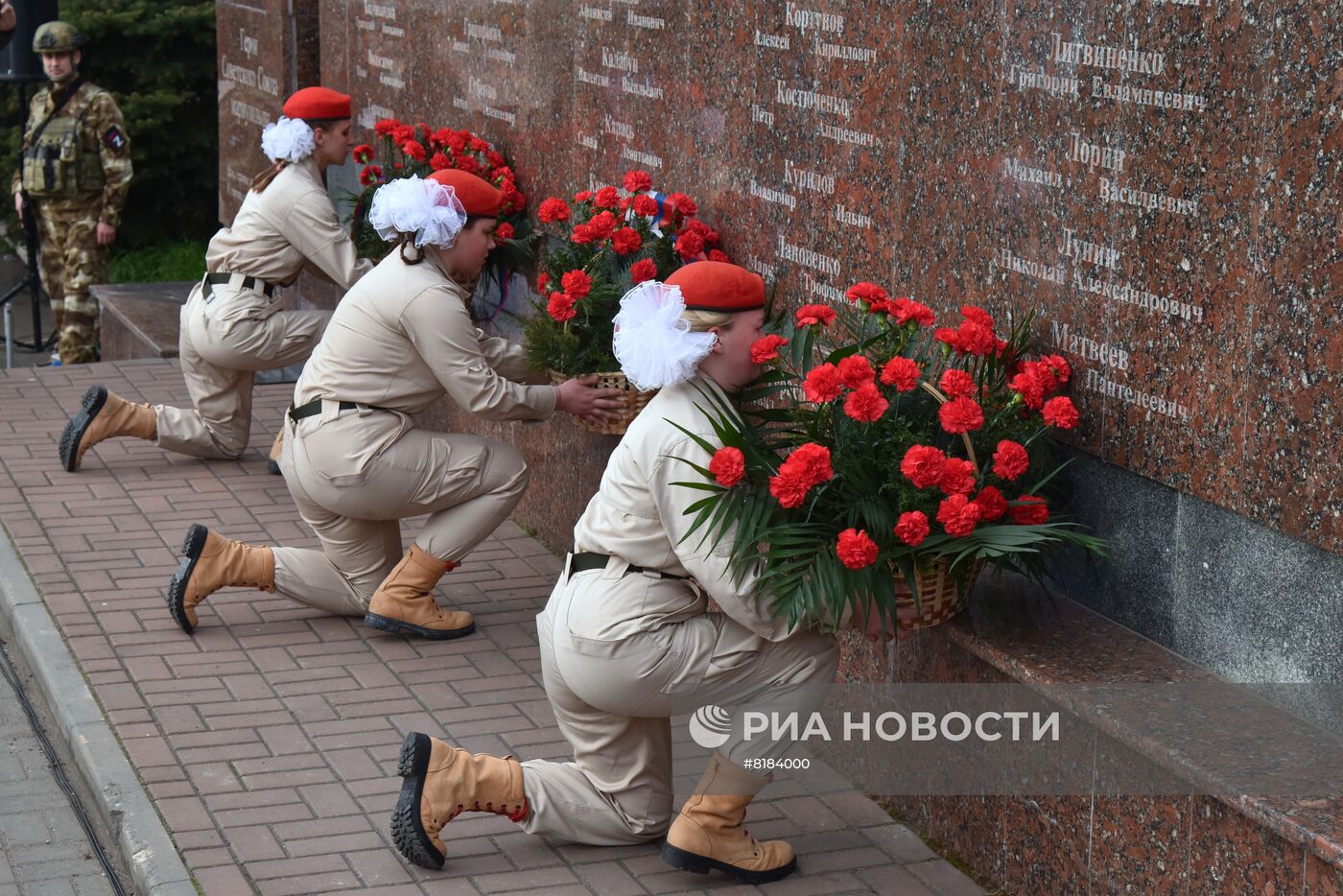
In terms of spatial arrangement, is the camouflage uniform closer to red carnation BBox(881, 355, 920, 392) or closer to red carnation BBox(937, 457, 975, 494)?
red carnation BBox(881, 355, 920, 392)

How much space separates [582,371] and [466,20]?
2.89 m

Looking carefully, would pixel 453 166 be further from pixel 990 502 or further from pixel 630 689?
pixel 990 502

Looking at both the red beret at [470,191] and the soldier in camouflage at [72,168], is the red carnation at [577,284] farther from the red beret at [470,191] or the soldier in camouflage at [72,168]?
the soldier in camouflage at [72,168]

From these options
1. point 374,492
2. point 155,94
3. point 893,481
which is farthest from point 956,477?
point 155,94

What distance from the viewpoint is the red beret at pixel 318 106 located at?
8266 mm

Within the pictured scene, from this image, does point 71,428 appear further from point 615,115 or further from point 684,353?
Result: point 684,353

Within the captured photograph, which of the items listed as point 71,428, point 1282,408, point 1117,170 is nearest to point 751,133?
point 1117,170

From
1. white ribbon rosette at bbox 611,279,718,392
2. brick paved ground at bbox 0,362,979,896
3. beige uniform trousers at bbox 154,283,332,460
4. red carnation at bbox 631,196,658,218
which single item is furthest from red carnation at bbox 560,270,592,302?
beige uniform trousers at bbox 154,283,332,460

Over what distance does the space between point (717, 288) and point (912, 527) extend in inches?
30.4

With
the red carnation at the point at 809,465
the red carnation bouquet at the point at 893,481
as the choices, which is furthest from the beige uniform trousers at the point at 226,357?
the red carnation at the point at 809,465

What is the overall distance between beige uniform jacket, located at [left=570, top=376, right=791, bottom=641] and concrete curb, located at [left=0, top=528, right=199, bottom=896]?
130 cm

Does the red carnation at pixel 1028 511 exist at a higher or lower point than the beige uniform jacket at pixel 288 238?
higher

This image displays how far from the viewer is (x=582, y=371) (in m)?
6.18

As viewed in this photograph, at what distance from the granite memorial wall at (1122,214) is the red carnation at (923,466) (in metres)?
0.56
